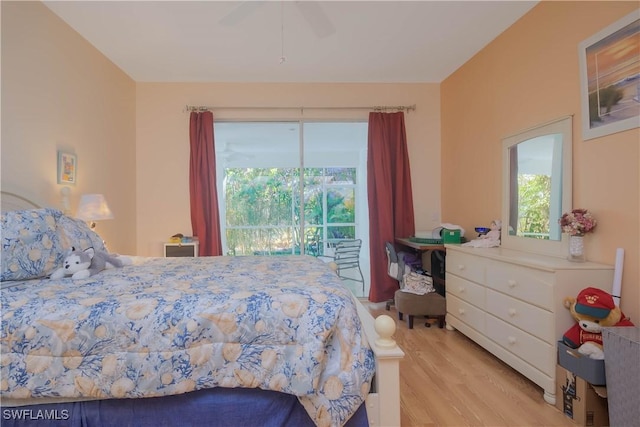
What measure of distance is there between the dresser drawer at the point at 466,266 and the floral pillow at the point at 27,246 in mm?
2825

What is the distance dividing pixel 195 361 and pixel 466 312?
234 cm

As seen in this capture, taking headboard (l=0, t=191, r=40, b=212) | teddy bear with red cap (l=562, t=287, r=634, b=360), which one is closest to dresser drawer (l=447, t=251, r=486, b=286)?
teddy bear with red cap (l=562, t=287, r=634, b=360)

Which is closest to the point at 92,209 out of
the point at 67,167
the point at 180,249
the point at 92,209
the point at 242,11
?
the point at 92,209

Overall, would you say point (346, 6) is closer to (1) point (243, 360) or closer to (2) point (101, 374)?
(1) point (243, 360)

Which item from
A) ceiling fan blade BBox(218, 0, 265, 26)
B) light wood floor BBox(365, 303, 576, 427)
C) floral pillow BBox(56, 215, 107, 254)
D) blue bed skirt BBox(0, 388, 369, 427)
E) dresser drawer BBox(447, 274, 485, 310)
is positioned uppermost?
ceiling fan blade BBox(218, 0, 265, 26)

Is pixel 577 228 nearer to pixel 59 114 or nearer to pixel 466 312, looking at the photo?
pixel 466 312

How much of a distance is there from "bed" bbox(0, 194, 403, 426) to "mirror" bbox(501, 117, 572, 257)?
175 cm

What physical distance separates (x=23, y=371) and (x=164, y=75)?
11.2 ft

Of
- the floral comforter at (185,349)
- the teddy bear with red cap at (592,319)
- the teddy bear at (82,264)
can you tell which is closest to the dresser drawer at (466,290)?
the teddy bear with red cap at (592,319)

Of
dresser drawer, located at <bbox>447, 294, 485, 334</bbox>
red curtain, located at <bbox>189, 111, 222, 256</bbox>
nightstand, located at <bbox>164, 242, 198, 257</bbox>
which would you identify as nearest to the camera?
dresser drawer, located at <bbox>447, 294, 485, 334</bbox>

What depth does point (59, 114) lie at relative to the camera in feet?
8.59

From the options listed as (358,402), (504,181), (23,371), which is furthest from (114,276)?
(504,181)

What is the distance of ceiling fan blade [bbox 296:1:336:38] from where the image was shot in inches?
98.7

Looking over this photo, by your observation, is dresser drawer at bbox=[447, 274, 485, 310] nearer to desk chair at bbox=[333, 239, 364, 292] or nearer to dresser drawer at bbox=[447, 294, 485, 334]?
dresser drawer at bbox=[447, 294, 485, 334]
